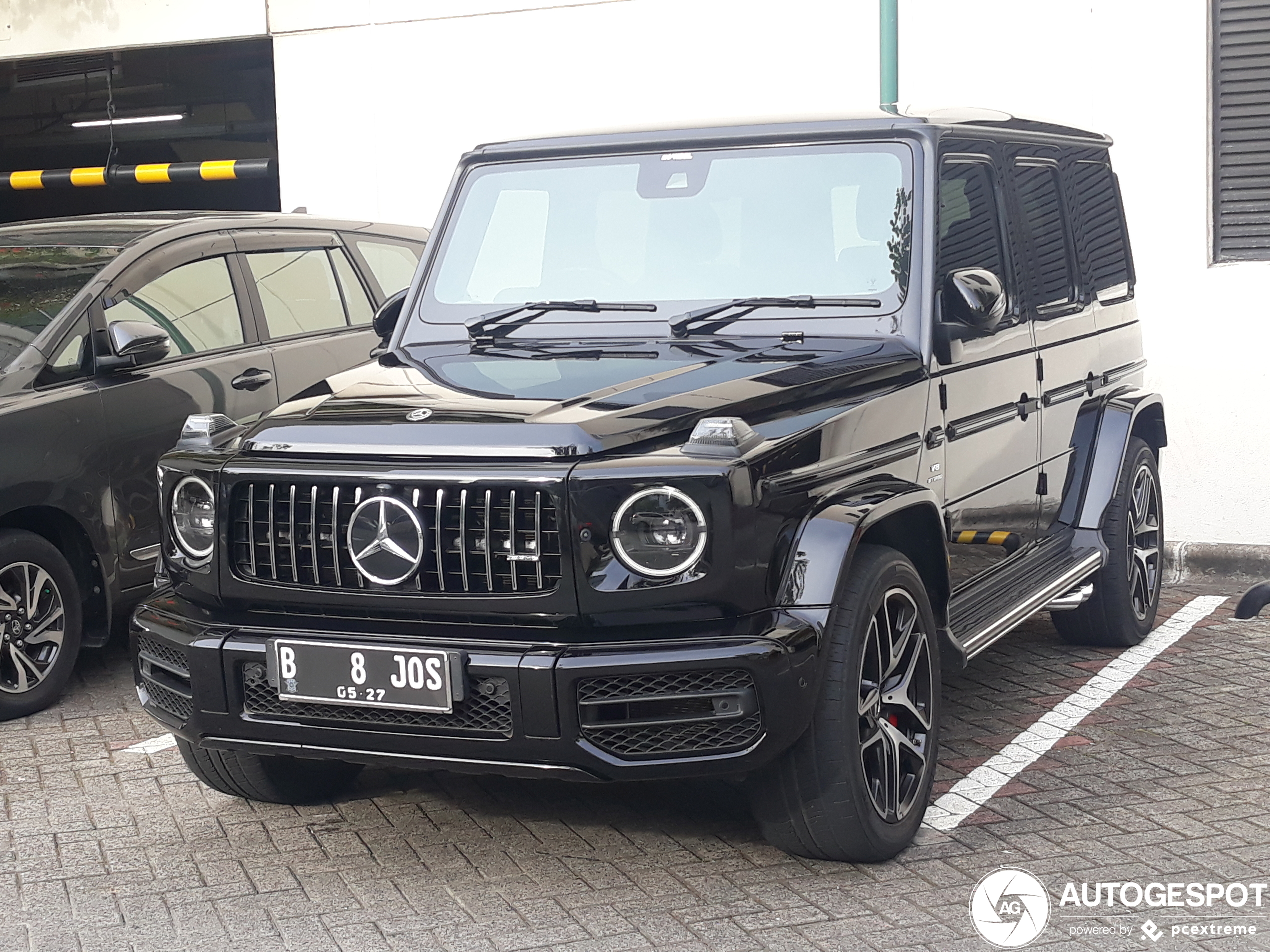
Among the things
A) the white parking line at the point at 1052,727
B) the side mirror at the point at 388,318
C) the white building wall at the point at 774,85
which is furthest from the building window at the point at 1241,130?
the side mirror at the point at 388,318

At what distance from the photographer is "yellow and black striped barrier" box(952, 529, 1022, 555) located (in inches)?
191

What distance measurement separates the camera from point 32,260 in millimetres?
6508

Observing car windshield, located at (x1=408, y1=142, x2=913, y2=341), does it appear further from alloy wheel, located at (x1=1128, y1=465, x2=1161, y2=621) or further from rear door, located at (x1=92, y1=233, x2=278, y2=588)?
alloy wheel, located at (x1=1128, y1=465, x2=1161, y2=621)

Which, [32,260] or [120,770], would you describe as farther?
[32,260]

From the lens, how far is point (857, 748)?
3.83 metres

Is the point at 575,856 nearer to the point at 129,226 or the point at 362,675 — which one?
the point at 362,675

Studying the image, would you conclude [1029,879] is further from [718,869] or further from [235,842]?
[235,842]

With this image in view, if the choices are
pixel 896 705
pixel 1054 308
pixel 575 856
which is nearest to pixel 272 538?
pixel 575 856

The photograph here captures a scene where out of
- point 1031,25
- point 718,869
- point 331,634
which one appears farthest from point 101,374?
point 1031,25

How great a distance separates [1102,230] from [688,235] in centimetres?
245

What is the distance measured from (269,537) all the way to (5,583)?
2.33 metres

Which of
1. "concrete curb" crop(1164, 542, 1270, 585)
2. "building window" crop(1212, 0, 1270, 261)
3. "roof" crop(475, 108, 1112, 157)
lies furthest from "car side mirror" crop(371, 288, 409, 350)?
"building window" crop(1212, 0, 1270, 261)

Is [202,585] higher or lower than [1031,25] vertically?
lower

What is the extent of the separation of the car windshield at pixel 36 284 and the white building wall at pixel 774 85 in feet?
6.77
